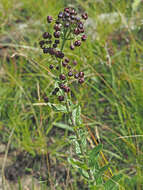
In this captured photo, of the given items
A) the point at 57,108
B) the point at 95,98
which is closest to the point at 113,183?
the point at 57,108

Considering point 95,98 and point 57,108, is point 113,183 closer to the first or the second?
point 57,108

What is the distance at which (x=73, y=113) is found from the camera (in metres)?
2.21

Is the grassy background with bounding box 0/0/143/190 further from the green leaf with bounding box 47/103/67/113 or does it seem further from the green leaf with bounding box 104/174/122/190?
the green leaf with bounding box 47/103/67/113

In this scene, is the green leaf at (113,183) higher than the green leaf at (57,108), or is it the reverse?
the green leaf at (57,108)

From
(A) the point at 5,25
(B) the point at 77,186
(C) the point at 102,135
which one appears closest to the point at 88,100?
(C) the point at 102,135

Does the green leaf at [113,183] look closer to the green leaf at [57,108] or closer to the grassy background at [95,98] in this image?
the grassy background at [95,98]

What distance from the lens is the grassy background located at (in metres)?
3.02

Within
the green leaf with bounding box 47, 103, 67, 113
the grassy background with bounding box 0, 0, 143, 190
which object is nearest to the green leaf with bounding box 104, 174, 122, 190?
the grassy background with bounding box 0, 0, 143, 190

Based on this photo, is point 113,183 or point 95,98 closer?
point 113,183

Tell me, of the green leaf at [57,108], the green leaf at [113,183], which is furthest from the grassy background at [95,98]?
the green leaf at [57,108]

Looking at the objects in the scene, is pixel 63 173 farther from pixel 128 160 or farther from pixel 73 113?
pixel 73 113

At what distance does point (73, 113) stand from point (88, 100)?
141 cm

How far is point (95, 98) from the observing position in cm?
367

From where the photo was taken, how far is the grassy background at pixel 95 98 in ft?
9.92
